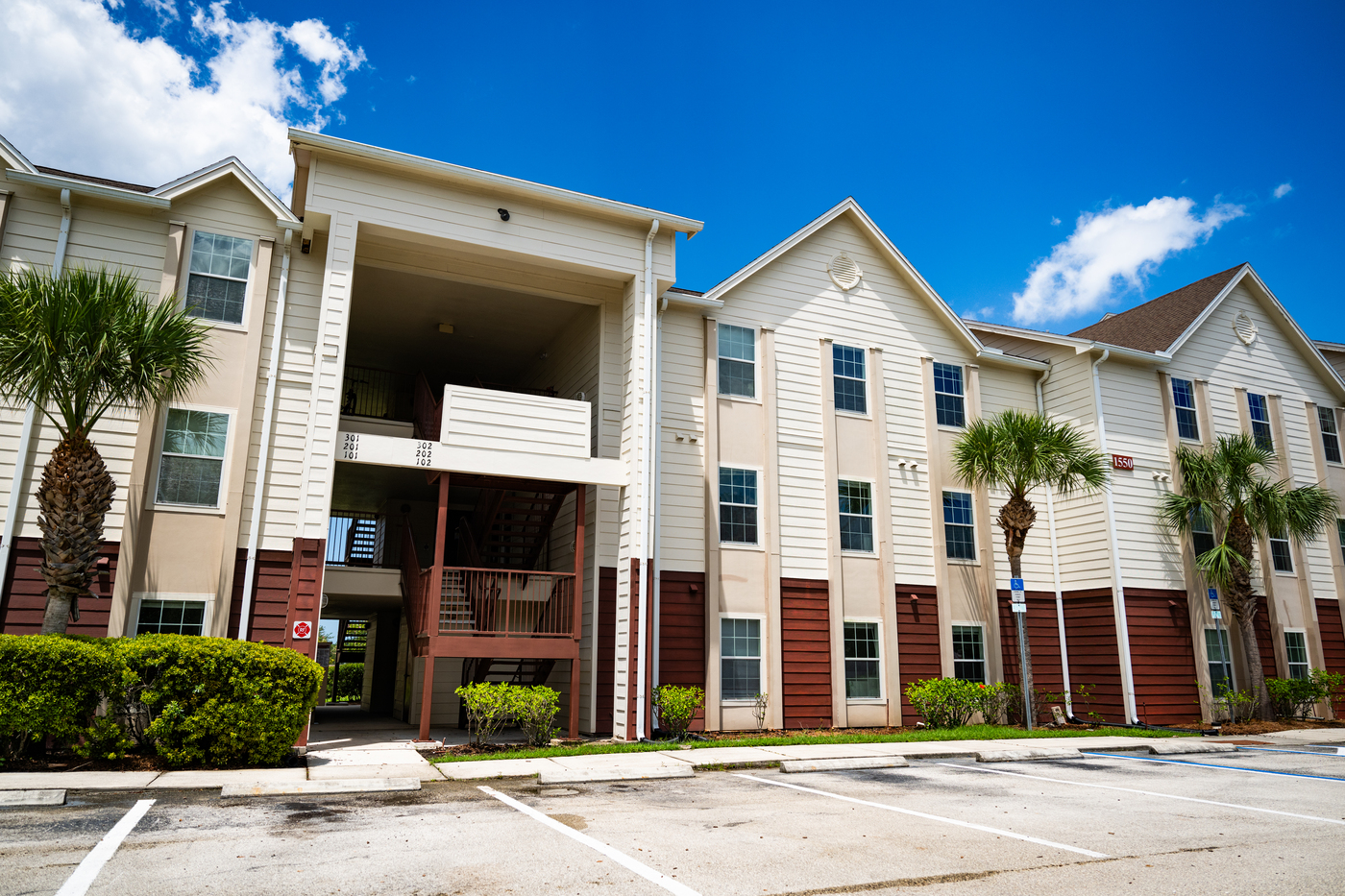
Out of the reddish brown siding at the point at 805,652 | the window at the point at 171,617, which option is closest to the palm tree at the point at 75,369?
the window at the point at 171,617

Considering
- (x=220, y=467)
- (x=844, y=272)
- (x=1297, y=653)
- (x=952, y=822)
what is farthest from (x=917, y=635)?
(x=220, y=467)

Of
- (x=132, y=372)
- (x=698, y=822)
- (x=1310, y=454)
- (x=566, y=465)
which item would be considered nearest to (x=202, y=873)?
(x=698, y=822)

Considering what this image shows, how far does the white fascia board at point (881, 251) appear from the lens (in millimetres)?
18391

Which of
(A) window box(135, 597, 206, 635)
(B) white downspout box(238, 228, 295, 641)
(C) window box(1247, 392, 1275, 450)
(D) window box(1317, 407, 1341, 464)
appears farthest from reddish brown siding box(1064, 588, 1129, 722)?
(A) window box(135, 597, 206, 635)

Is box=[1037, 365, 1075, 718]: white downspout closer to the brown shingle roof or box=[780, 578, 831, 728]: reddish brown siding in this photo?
the brown shingle roof

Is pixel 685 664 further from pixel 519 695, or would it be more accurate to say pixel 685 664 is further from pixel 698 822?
pixel 698 822

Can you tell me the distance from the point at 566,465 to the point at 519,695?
3906mm

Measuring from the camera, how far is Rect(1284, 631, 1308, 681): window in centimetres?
2125

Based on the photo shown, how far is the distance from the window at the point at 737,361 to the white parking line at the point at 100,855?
12545 millimetres

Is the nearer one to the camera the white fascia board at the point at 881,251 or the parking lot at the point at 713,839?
the parking lot at the point at 713,839

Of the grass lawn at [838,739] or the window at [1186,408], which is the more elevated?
the window at [1186,408]

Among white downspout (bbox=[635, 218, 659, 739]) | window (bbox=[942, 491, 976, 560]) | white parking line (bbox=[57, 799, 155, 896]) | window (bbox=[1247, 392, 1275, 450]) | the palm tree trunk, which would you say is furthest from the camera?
window (bbox=[1247, 392, 1275, 450])

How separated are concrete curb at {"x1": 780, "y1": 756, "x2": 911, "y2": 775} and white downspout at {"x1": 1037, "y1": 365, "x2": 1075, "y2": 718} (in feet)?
29.5

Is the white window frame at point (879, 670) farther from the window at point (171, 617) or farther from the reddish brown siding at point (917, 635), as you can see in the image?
the window at point (171, 617)
